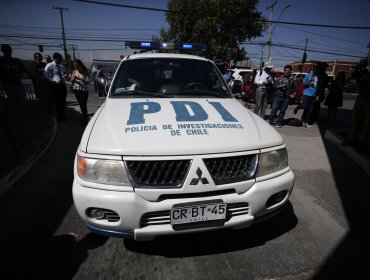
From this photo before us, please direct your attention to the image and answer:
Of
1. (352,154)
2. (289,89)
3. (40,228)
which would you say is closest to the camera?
(40,228)

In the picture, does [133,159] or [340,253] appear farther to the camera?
[340,253]

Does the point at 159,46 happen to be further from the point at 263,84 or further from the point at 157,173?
the point at 157,173

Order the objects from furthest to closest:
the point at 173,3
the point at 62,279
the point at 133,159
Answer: the point at 173,3
the point at 62,279
the point at 133,159

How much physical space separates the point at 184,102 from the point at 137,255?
5.33 ft

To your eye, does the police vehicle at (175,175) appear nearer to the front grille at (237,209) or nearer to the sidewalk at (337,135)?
the front grille at (237,209)

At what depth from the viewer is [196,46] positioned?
511cm

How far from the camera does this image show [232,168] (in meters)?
1.93

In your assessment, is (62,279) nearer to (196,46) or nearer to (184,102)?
(184,102)

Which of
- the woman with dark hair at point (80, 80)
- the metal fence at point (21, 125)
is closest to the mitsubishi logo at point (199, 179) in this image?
the metal fence at point (21, 125)

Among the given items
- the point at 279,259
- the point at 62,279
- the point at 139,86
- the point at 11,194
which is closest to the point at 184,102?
the point at 139,86

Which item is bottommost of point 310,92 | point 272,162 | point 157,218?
point 310,92

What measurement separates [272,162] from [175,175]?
2.83ft

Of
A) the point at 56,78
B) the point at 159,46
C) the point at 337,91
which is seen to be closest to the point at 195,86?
the point at 159,46

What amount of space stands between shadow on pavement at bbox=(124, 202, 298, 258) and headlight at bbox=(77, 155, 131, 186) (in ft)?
2.84
